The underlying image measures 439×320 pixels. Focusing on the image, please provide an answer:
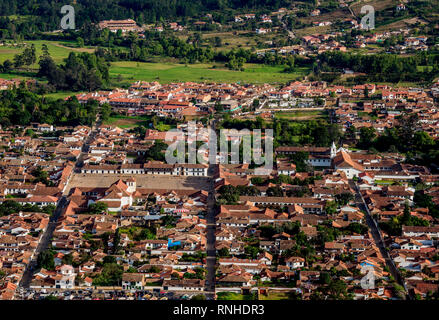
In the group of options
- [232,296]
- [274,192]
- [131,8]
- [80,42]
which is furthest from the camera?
[131,8]

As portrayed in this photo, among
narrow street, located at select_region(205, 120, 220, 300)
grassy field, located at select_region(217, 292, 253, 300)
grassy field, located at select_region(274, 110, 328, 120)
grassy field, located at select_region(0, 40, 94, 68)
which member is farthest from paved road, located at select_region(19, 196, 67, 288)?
grassy field, located at select_region(0, 40, 94, 68)

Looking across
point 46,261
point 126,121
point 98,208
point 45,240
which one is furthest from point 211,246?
point 126,121

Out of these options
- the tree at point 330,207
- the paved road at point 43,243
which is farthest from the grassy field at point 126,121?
the tree at point 330,207

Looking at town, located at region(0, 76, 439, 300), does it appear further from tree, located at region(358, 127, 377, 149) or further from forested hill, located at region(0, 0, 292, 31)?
forested hill, located at region(0, 0, 292, 31)

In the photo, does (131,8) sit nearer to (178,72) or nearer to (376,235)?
(178,72)

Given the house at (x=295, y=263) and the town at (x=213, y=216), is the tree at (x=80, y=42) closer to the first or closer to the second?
the town at (x=213, y=216)

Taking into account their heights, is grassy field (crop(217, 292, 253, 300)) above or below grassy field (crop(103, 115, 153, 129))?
below
